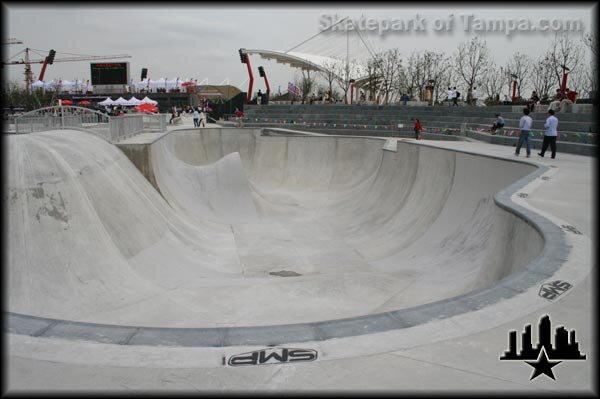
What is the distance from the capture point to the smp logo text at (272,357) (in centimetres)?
336

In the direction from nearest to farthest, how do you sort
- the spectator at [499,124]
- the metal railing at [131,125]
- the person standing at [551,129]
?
the person standing at [551,129]
the metal railing at [131,125]
the spectator at [499,124]

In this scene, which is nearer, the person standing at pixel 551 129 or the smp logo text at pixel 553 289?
the smp logo text at pixel 553 289

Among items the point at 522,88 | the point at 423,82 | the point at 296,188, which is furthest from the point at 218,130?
the point at 522,88

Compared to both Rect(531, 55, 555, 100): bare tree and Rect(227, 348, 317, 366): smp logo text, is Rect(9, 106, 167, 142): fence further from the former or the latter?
Rect(531, 55, 555, 100): bare tree

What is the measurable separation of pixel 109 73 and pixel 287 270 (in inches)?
3120

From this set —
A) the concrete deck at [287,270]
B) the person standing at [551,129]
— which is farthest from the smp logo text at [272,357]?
the person standing at [551,129]

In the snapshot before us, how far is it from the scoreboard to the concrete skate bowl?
69.0 meters

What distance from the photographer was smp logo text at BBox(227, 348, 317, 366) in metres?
3.36

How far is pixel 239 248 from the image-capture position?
46.2 feet

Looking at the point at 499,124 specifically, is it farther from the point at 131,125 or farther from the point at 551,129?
the point at 131,125

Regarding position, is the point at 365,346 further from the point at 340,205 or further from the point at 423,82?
the point at 423,82

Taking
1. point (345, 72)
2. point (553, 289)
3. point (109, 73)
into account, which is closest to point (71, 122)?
point (553, 289)

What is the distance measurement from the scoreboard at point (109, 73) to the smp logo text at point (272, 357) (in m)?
84.7

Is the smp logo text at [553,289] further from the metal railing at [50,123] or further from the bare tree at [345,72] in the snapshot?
the bare tree at [345,72]
